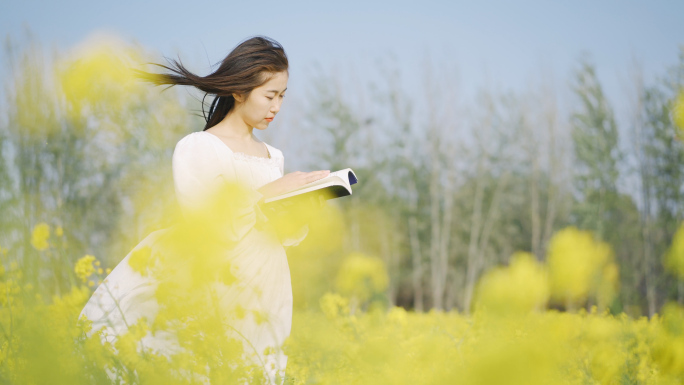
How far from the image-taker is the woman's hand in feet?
6.45

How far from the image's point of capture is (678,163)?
1394 centimetres

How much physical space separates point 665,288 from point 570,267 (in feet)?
50.4

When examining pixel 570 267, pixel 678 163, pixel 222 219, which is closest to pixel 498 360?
pixel 570 267

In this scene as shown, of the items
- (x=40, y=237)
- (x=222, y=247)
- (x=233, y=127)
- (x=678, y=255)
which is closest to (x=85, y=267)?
(x=40, y=237)

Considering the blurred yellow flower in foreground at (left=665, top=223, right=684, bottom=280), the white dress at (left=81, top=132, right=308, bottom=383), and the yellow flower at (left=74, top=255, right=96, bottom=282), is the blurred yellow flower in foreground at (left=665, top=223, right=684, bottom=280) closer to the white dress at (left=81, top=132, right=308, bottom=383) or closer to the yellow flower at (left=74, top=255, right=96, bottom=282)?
the white dress at (left=81, top=132, right=308, bottom=383)

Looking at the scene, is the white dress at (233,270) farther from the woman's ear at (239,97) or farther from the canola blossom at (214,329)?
the woman's ear at (239,97)

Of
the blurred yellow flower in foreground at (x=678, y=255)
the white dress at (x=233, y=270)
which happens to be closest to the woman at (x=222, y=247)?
the white dress at (x=233, y=270)

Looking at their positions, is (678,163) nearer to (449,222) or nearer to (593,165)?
(593,165)

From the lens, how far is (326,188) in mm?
1874

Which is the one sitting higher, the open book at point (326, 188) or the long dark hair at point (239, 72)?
the long dark hair at point (239, 72)

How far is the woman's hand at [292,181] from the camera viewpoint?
77.4 inches

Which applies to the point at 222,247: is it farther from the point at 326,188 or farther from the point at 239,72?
the point at 239,72

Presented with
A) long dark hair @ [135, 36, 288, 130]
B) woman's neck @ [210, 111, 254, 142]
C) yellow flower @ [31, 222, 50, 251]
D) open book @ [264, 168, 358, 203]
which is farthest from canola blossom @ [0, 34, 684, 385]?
long dark hair @ [135, 36, 288, 130]

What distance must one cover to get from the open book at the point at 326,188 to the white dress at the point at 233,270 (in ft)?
0.47
